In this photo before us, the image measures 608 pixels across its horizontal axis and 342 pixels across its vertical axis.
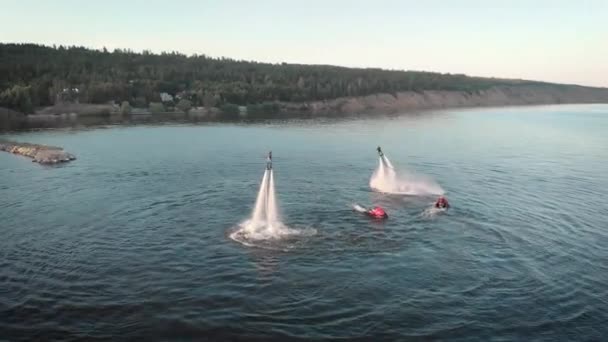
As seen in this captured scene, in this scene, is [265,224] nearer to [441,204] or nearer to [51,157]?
[441,204]

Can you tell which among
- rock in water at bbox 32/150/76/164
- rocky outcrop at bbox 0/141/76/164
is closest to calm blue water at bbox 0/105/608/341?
rock in water at bbox 32/150/76/164

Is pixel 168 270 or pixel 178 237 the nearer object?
pixel 168 270

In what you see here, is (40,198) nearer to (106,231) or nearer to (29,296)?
(106,231)

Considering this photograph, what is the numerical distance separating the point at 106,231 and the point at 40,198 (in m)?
16.9

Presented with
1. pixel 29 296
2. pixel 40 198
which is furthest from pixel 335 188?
pixel 29 296

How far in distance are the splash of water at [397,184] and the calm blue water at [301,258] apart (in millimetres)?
1748

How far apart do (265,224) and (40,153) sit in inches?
2155

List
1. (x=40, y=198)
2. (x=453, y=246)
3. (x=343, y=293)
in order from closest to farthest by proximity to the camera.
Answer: (x=343, y=293) → (x=453, y=246) → (x=40, y=198)

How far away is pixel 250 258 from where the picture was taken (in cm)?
3691

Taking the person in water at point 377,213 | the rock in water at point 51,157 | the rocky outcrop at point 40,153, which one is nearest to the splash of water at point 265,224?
the person in water at point 377,213

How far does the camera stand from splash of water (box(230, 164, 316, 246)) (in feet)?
136

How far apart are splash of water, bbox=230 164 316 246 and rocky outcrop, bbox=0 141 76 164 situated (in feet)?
158

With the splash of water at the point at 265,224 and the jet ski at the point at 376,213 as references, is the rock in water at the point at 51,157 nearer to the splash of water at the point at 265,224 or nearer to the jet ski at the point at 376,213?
the splash of water at the point at 265,224

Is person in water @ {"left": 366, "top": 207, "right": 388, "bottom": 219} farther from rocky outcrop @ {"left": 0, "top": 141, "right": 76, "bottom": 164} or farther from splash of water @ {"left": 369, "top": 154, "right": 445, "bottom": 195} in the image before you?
rocky outcrop @ {"left": 0, "top": 141, "right": 76, "bottom": 164}
